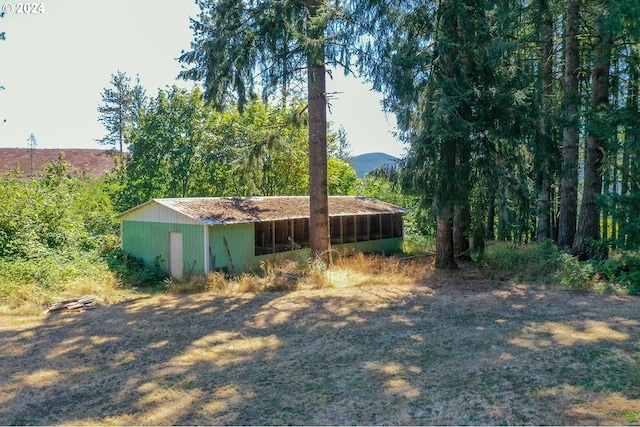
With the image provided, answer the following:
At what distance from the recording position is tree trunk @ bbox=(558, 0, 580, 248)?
41.0 ft

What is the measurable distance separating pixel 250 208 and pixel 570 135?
10727mm

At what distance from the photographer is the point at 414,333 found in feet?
24.0

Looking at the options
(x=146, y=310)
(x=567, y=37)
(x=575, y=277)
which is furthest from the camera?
(x=567, y=37)

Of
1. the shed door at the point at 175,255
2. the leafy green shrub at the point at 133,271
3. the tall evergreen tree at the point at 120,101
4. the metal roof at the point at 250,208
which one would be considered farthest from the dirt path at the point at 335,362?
the tall evergreen tree at the point at 120,101

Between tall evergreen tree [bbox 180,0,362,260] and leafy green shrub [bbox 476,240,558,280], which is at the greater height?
tall evergreen tree [bbox 180,0,362,260]

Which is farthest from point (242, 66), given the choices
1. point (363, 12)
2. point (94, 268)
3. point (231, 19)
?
point (94, 268)

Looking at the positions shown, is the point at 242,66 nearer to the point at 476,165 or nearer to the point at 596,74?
the point at 476,165

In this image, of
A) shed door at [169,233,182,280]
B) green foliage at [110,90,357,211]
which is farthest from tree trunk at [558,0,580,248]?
shed door at [169,233,182,280]

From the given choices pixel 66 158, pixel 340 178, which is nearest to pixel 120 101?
pixel 66 158

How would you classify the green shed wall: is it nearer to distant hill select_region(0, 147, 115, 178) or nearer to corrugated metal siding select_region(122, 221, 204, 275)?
corrugated metal siding select_region(122, 221, 204, 275)

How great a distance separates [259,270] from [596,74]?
11.6m

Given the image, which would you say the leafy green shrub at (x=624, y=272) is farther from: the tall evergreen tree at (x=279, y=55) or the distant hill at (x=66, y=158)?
the distant hill at (x=66, y=158)

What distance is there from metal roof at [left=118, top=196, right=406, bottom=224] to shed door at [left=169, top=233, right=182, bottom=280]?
1057 millimetres

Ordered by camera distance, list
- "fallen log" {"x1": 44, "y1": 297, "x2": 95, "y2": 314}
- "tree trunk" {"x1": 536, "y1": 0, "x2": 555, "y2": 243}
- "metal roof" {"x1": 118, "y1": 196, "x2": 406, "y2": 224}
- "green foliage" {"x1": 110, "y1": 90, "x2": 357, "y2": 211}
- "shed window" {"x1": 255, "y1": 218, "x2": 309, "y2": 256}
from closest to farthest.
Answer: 1. "fallen log" {"x1": 44, "y1": 297, "x2": 95, "y2": 314}
2. "tree trunk" {"x1": 536, "y1": 0, "x2": 555, "y2": 243}
3. "metal roof" {"x1": 118, "y1": 196, "x2": 406, "y2": 224}
4. "shed window" {"x1": 255, "y1": 218, "x2": 309, "y2": 256}
5. "green foliage" {"x1": 110, "y1": 90, "x2": 357, "y2": 211}
